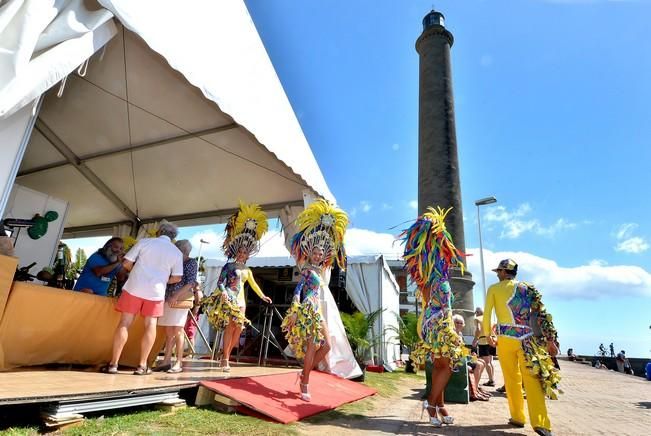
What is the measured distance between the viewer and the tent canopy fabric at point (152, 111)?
3.02 meters

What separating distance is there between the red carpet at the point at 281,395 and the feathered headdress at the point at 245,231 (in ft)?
6.00

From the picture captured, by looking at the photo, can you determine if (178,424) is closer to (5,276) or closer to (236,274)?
(5,276)

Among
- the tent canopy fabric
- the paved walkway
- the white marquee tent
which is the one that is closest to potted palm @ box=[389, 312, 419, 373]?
the white marquee tent

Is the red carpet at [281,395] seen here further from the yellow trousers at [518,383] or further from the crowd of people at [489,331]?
the yellow trousers at [518,383]

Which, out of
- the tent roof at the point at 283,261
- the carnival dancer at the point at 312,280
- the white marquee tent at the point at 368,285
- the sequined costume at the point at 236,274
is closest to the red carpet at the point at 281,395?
Result: the carnival dancer at the point at 312,280

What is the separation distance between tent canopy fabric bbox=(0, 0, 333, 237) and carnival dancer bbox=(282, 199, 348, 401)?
931mm

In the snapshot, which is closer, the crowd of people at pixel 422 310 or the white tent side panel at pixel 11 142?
the white tent side panel at pixel 11 142

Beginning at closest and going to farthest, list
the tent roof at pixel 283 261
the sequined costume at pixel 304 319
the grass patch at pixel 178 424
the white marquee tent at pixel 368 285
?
1. the grass patch at pixel 178 424
2. the sequined costume at pixel 304 319
3. the white marquee tent at pixel 368 285
4. the tent roof at pixel 283 261

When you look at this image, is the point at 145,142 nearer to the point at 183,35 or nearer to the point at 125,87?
the point at 125,87

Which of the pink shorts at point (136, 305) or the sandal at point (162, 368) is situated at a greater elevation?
the pink shorts at point (136, 305)

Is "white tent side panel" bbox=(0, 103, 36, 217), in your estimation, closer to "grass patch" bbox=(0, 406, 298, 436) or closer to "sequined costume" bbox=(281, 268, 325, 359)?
"grass patch" bbox=(0, 406, 298, 436)

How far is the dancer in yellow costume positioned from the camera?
140 inches

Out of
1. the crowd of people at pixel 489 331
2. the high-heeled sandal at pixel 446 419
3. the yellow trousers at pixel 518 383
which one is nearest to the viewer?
the yellow trousers at pixel 518 383

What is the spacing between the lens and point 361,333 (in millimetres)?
9820
